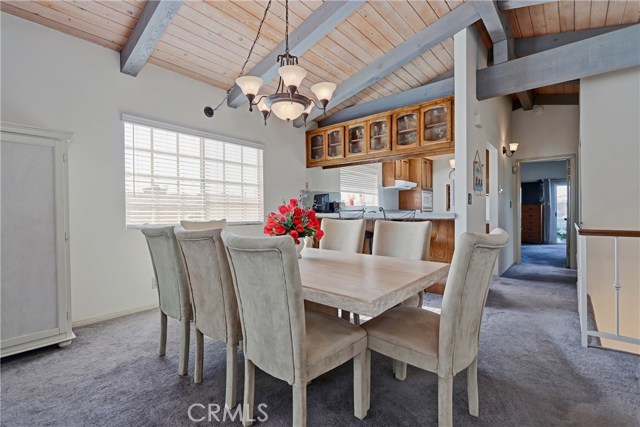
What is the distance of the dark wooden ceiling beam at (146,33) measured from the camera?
2.39m

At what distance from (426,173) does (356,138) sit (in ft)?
9.59

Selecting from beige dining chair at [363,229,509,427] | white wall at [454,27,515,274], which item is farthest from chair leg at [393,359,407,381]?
white wall at [454,27,515,274]

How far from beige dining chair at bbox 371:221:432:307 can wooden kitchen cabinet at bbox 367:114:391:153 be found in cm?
212

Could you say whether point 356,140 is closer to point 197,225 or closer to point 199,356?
point 197,225

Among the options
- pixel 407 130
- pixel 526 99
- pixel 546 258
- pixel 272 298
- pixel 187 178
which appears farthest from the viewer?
pixel 546 258

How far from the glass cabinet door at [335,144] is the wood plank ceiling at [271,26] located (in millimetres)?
826

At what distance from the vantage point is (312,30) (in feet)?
9.70

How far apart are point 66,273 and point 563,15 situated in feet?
18.6

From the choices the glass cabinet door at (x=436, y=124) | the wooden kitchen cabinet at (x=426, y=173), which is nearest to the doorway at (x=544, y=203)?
the wooden kitchen cabinet at (x=426, y=173)

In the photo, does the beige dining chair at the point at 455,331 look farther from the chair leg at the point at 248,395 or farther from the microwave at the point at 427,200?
the microwave at the point at 427,200

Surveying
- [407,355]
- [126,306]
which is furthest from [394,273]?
[126,306]

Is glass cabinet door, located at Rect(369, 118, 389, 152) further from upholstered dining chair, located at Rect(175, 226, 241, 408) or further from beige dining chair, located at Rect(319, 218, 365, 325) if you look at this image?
upholstered dining chair, located at Rect(175, 226, 241, 408)

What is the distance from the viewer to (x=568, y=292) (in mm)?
3666

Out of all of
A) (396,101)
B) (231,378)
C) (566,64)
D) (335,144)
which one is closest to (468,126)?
(566,64)
